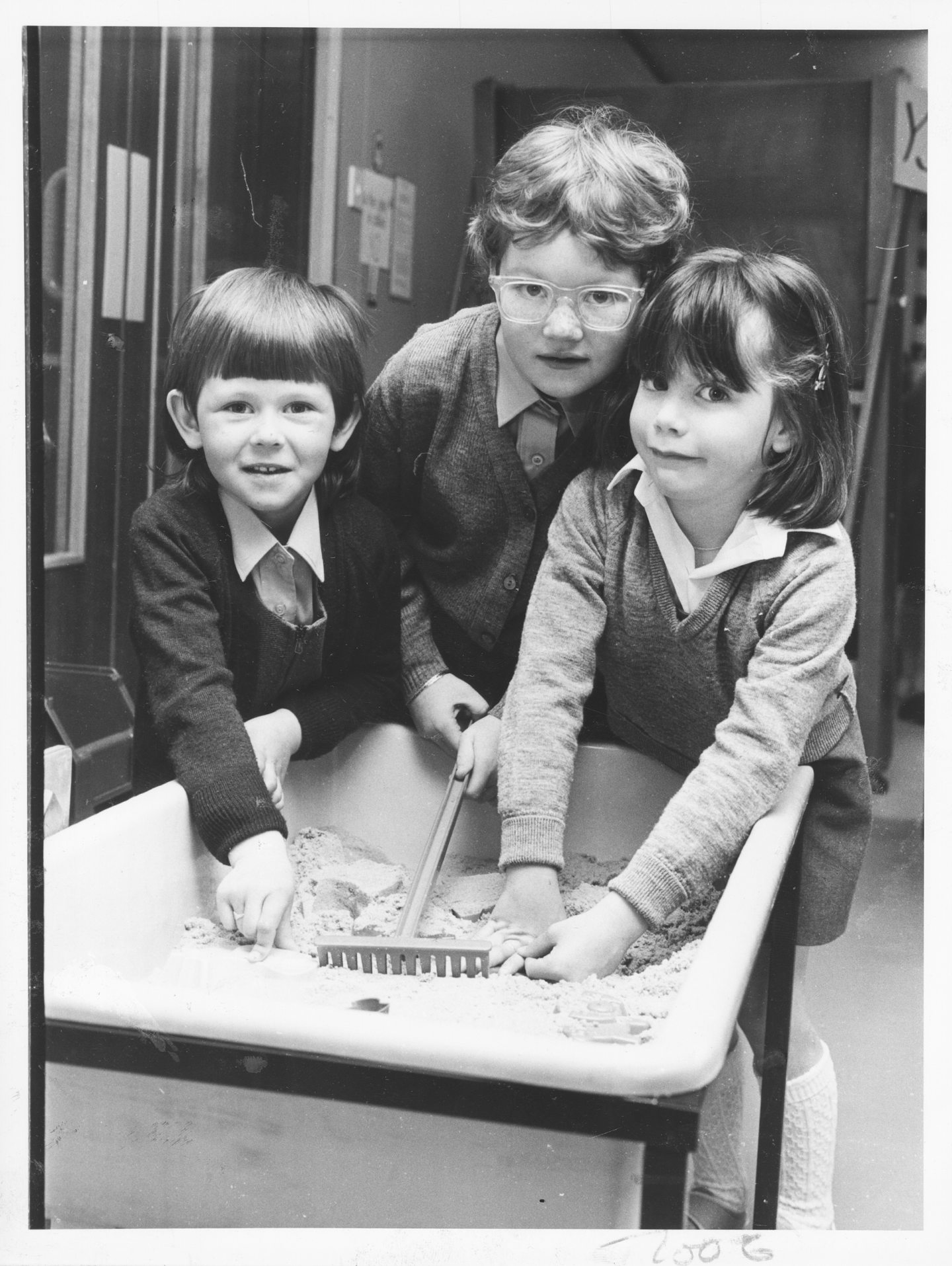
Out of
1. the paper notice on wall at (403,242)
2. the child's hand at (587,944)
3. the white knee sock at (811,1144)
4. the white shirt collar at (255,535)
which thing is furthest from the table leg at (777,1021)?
the paper notice on wall at (403,242)

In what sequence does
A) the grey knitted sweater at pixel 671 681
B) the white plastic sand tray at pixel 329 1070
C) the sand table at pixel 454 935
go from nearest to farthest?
1. the white plastic sand tray at pixel 329 1070
2. the sand table at pixel 454 935
3. the grey knitted sweater at pixel 671 681

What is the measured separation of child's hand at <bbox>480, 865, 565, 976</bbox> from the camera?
2.79 ft

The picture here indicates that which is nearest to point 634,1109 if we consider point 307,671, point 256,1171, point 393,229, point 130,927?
point 256,1171

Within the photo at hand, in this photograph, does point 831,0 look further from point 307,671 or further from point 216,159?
point 307,671

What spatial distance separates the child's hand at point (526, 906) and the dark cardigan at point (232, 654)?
7.0 inches

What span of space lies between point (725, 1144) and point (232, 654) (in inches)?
20.9

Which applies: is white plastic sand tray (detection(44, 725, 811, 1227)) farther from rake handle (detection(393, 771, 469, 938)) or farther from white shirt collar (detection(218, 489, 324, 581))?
white shirt collar (detection(218, 489, 324, 581))

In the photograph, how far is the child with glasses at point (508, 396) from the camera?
2.88 ft

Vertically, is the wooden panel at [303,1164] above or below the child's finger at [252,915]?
below

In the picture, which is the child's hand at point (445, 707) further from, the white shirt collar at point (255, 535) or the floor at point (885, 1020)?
the floor at point (885, 1020)

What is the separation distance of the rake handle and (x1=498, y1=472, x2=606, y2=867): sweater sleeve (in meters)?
0.06

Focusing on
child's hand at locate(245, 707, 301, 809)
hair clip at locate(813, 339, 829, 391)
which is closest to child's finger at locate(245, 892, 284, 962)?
child's hand at locate(245, 707, 301, 809)

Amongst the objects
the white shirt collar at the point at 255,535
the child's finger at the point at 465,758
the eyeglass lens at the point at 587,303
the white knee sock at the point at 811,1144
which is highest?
the eyeglass lens at the point at 587,303

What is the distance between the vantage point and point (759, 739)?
846 mm
